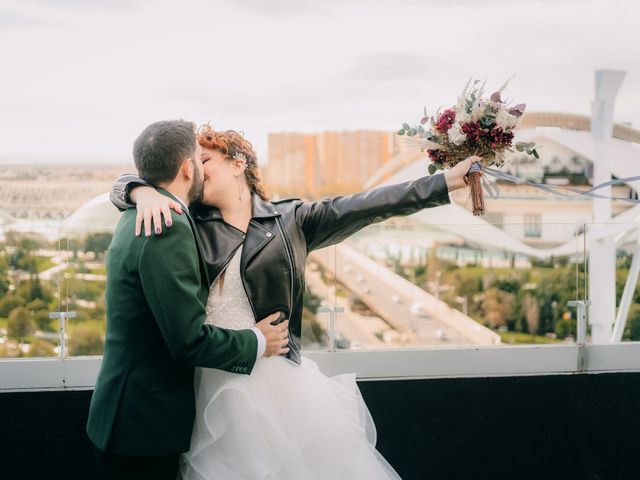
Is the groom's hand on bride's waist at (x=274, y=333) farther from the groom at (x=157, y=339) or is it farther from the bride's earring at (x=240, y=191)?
the bride's earring at (x=240, y=191)

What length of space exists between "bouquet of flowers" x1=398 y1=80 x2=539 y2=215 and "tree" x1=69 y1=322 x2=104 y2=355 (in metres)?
1.67

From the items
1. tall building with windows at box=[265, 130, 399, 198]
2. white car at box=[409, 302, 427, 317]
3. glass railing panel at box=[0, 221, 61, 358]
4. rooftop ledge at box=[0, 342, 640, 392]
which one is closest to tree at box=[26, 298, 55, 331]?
glass railing panel at box=[0, 221, 61, 358]

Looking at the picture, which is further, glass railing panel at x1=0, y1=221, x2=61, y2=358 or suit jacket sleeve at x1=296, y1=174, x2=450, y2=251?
glass railing panel at x1=0, y1=221, x2=61, y2=358

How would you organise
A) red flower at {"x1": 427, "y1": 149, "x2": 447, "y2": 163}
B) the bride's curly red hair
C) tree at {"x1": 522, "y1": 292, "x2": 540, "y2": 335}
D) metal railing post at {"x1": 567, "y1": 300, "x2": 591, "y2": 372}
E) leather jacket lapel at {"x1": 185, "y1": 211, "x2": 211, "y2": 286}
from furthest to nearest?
1. tree at {"x1": 522, "y1": 292, "x2": 540, "y2": 335}
2. metal railing post at {"x1": 567, "y1": 300, "x2": 591, "y2": 372}
3. red flower at {"x1": 427, "y1": 149, "x2": 447, "y2": 163}
4. the bride's curly red hair
5. leather jacket lapel at {"x1": 185, "y1": 211, "x2": 211, "y2": 286}

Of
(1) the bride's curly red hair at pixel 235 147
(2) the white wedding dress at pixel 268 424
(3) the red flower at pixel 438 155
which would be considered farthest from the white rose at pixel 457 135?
(2) the white wedding dress at pixel 268 424

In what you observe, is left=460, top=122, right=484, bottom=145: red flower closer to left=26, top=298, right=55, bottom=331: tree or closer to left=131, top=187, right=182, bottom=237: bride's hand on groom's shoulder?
left=131, top=187, right=182, bottom=237: bride's hand on groom's shoulder

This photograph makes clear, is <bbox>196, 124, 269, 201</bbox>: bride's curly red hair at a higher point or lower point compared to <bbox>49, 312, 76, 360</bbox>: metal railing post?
higher

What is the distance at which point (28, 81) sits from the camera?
2769 centimetres

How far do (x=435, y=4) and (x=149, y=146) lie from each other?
78.8ft

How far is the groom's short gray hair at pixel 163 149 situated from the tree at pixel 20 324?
1665 mm

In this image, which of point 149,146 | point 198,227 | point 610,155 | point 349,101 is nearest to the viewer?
point 149,146

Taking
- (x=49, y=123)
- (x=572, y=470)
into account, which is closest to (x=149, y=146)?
(x=572, y=470)

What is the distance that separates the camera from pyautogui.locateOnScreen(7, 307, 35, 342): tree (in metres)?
3.29

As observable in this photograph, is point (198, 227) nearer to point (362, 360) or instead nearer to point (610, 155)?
point (362, 360)
